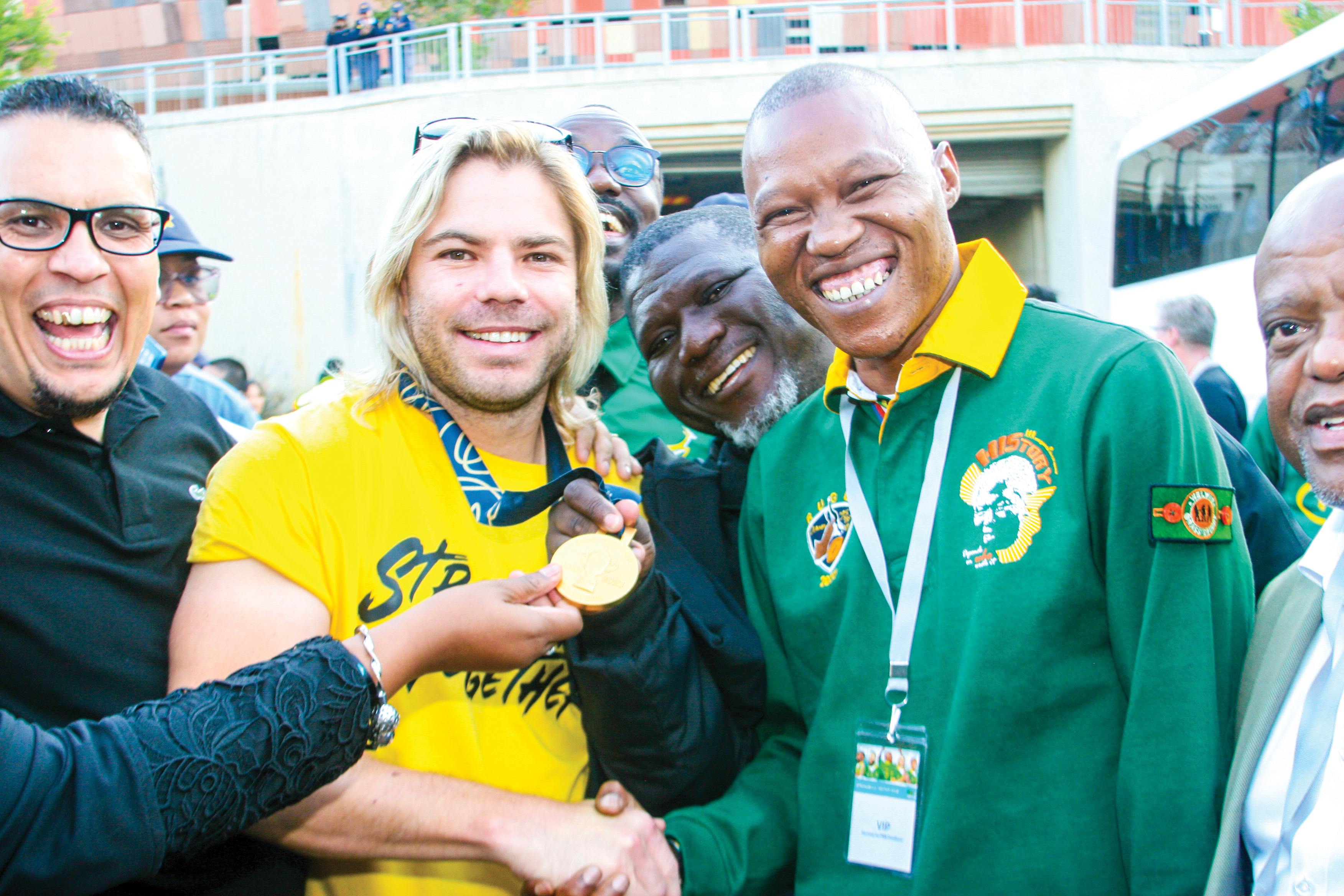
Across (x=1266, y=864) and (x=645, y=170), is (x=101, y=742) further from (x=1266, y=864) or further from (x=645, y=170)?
(x=645, y=170)

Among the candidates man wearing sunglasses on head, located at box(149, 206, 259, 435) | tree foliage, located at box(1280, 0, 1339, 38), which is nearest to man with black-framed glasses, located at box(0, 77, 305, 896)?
man wearing sunglasses on head, located at box(149, 206, 259, 435)

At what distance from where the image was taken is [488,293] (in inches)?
97.3

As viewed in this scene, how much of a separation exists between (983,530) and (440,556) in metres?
1.23

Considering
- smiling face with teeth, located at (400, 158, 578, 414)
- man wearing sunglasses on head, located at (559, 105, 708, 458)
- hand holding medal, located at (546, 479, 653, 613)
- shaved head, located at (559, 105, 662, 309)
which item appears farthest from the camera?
shaved head, located at (559, 105, 662, 309)

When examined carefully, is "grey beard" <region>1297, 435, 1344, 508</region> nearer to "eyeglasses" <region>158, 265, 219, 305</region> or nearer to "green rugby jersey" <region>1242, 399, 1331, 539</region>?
"green rugby jersey" <region>1242, 399, 1331, 539</region>

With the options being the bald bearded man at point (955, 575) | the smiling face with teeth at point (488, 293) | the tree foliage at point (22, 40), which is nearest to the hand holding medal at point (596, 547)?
the smiling face with teeth at point (488, 293)

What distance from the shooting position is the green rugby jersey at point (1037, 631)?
1898mm

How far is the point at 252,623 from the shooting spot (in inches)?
80.3

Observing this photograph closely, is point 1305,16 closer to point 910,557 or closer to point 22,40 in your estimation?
point 910,557

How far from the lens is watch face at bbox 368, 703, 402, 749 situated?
72.2 inches

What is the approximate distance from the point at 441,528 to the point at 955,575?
3.89ft

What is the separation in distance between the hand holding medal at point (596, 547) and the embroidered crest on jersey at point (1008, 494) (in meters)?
0.73

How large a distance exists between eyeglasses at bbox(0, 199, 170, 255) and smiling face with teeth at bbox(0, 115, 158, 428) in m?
0.01

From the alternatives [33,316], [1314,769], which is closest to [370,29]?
[33,316]
